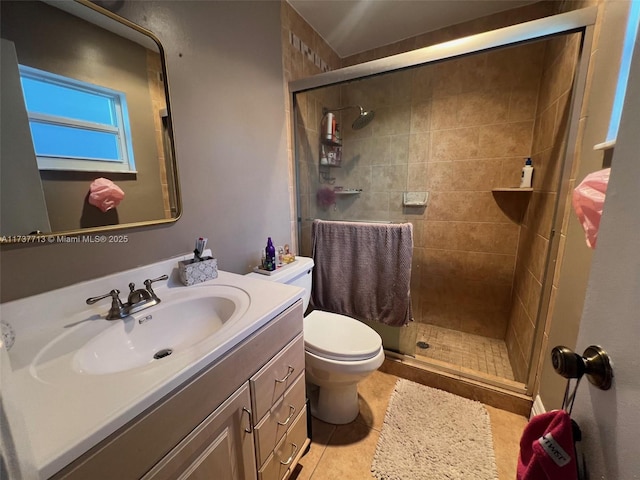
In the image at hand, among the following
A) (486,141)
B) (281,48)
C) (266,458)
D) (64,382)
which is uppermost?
(281,48)

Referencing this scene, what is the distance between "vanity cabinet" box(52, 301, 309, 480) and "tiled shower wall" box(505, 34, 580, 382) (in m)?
1.35

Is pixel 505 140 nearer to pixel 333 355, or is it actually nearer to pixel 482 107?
pixel 482 107

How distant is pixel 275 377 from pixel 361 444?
2.58 feet

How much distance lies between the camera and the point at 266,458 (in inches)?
34.1

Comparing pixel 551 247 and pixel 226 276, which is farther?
pixel 551 247

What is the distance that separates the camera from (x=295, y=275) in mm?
1425

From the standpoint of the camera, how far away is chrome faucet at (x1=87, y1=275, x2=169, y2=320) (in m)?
0.81

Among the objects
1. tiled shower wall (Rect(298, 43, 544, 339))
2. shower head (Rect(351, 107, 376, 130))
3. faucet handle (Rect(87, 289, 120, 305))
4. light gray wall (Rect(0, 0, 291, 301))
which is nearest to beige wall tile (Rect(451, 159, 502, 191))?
tiled shower wall (Rect(298, 43, 544, 339))

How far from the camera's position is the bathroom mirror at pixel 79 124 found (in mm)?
688

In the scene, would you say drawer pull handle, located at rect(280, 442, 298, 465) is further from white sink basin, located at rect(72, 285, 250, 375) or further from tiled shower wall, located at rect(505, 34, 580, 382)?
tiled shower wall, located at rect(505, 34, 580, 382)

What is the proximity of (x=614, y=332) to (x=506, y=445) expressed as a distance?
1.31 metres

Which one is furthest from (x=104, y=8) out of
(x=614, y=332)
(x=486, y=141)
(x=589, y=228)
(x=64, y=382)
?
(x=486, y=141)

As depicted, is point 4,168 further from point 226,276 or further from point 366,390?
point 366,390

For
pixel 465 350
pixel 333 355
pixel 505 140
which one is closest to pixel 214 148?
pixel 333 355
